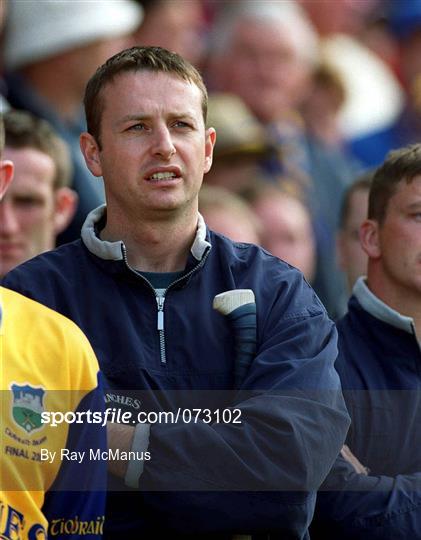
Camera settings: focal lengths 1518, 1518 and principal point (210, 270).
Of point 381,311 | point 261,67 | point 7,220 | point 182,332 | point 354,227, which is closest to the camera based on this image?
point 182,332

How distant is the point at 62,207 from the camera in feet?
21.5

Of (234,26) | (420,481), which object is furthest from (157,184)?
(234,26)

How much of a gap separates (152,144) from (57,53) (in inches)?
127

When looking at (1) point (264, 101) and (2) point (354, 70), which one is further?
(2) point (354, 70)

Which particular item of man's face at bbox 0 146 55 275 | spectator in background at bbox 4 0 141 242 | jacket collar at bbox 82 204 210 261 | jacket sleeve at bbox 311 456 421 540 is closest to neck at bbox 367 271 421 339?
jacket sleeve at bbox 311 456 421 540

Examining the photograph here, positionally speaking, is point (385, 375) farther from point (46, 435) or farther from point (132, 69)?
point (46, 435)

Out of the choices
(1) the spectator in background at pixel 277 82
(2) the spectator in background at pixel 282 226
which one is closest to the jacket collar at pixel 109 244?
(2) the spectator in background at pixel 282 226

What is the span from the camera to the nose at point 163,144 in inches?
172

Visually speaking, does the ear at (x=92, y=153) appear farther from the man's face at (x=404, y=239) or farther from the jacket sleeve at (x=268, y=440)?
the man's face at (x=404, y=239)

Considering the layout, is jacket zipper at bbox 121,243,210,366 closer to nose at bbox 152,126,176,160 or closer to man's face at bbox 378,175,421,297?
nose at bbox 152,126,176,160

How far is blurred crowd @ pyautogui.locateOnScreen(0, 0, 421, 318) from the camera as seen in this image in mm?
6871

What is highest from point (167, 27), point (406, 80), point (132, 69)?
point (167, 27)

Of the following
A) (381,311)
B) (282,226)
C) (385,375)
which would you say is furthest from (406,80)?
(385,375)

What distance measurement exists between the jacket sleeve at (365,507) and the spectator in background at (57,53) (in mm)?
2801
